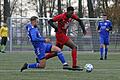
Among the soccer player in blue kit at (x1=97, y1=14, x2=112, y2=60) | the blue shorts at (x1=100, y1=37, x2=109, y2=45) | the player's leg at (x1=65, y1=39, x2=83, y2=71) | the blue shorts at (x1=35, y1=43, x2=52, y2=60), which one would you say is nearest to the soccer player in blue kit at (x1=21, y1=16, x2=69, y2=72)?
the blue shorts at (x1=35, y1=43, x2=52, y2=60)

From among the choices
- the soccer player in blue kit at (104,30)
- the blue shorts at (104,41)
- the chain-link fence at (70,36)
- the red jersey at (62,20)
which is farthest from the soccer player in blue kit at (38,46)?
the chain-link fence at (70,36)

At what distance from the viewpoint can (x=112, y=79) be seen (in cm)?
1238

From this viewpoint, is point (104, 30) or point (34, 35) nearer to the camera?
point (34, 35)

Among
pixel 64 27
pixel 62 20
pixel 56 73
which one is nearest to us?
pixel 56 73

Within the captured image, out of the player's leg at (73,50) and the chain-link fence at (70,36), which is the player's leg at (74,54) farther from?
the chain-link fence at (70,36)

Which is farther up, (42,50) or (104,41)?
(42,50)

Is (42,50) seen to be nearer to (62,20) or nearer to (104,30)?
(62,20)

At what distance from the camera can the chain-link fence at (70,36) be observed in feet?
120

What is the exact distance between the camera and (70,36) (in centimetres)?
3684

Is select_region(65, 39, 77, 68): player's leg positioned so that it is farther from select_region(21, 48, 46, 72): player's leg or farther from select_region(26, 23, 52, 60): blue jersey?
select_region(21, 48, 46, 72): player's leg

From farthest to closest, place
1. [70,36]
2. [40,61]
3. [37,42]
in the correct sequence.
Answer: [70,36]
[40,61]
[37,42]

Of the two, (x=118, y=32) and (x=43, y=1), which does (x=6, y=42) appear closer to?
(x=118, y=32)

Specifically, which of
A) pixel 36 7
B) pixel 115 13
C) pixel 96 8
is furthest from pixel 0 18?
pixel 115 13

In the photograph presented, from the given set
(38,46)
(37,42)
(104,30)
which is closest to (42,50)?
(38,46)
